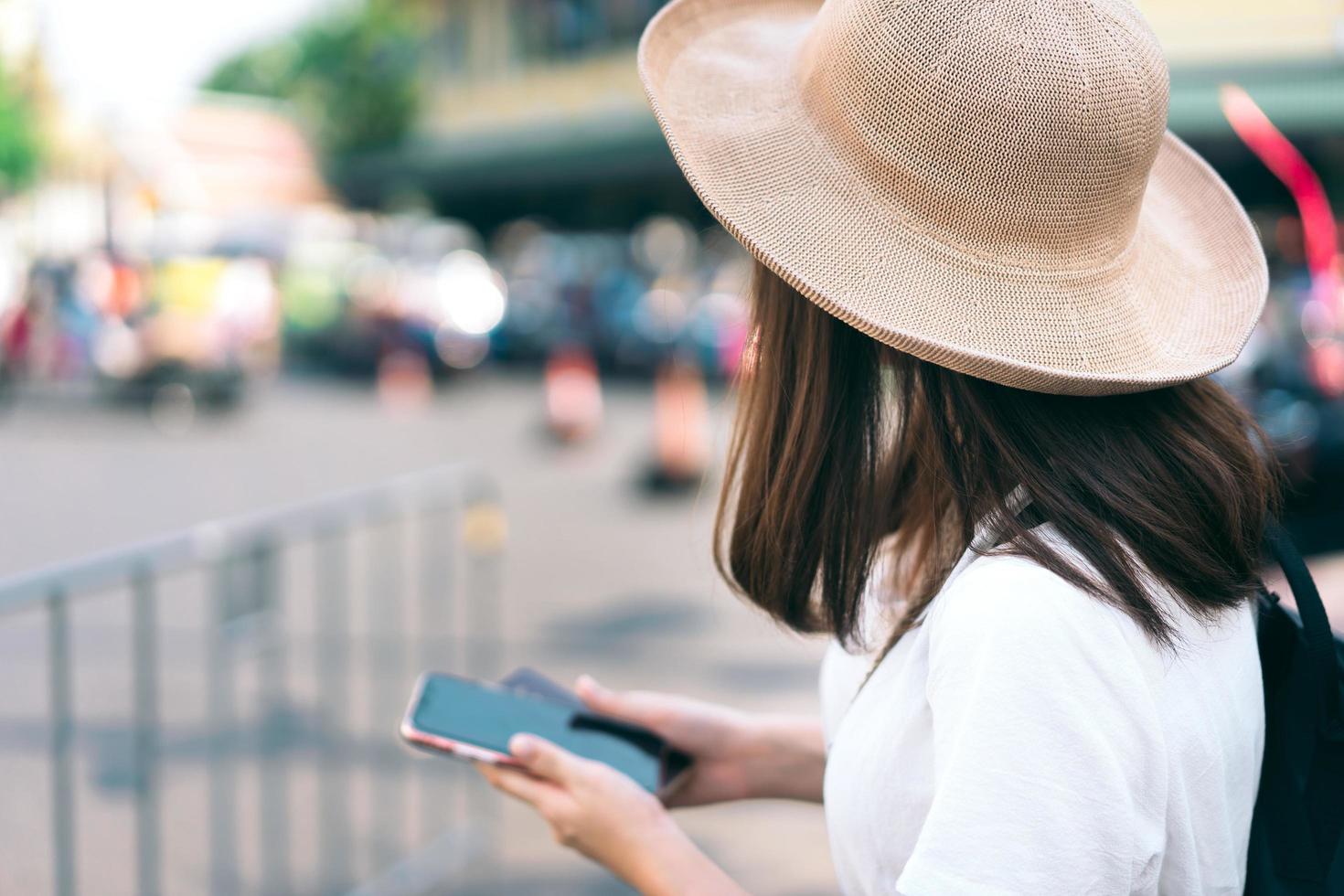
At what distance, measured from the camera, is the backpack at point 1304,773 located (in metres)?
1.24

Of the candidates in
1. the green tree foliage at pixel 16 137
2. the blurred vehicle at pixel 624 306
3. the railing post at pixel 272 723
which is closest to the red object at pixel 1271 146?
the blurred vehicle at pixel 624 306

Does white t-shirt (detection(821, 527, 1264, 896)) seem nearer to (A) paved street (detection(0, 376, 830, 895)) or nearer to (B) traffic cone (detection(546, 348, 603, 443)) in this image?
(A) paved street (detection(0, 376, 830, 895))

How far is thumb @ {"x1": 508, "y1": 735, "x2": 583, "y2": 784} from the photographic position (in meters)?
1.48

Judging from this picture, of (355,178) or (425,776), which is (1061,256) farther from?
(355,178)

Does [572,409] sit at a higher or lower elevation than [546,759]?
lower

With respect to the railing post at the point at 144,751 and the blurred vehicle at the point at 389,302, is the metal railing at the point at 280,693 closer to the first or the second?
the railing post at the point at 144,751

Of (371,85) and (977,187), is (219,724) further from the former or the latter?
(371,85)

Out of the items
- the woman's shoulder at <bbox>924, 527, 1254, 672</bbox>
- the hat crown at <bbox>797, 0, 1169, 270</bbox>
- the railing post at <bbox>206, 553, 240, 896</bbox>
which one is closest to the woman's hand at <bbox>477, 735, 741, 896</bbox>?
the woman's shoulder at <bbox>924, 527, 1254, 672</bbox>

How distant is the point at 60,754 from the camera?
2.33 meters

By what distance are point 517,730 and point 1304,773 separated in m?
0.89

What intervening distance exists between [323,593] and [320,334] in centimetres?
1705

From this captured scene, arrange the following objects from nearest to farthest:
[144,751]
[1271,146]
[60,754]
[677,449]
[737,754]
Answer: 1. [737,754]
2. [60,754]
3. [144,751]
4. [677,449]
5. [1271,146]

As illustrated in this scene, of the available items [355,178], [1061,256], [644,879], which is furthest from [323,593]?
[355,178]

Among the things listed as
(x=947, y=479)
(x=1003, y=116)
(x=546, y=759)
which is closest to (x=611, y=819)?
(x=546, y=759)
